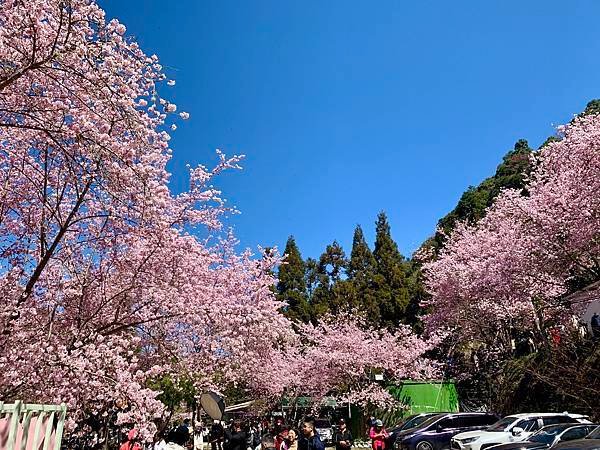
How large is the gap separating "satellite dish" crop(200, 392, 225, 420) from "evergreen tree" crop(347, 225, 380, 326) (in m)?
31.9

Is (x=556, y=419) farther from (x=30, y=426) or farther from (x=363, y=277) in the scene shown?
(x=363, y=277)

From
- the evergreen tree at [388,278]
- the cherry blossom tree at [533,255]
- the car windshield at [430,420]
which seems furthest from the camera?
the evergreen tree at [388,278]

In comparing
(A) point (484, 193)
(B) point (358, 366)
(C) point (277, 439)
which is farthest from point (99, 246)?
(A) point (484, 193)

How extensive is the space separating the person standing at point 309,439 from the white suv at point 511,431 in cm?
678

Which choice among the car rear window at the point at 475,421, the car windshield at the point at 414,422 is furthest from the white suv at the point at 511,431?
the car windshield at the point at 414,422

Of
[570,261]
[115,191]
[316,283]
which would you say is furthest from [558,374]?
[316,283]

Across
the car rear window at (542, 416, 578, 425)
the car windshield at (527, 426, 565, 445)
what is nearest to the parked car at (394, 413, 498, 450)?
the car rear window at (542, 416, 578, 425)

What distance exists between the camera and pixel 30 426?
4078 mm

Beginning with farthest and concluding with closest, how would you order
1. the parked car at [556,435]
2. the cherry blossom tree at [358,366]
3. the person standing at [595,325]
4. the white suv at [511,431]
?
the cherry blossom tree at [358,366]
the person standing at [595,325]
the white suv at [511,431]
the parked car at [556,435]

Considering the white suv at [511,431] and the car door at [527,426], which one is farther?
the white suv at [511,431]

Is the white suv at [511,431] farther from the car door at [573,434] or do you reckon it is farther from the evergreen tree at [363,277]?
the evergreen tree at [363,277]

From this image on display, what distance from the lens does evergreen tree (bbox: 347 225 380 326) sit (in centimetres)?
4169

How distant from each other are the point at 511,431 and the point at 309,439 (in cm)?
777

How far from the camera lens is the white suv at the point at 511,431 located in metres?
13.4
